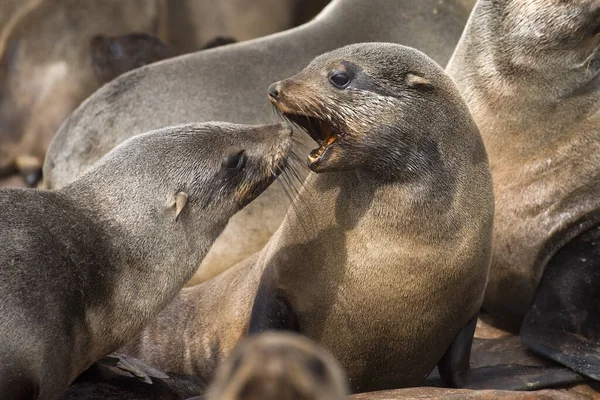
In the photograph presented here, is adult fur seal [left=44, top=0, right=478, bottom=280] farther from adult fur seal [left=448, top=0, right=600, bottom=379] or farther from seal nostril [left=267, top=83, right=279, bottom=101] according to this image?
seal nostril [left=267, top=83, right=279, bottom=101]

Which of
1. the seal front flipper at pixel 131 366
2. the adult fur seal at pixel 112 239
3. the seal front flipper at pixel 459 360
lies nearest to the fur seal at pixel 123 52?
the adult fur seal at pixel 112 239

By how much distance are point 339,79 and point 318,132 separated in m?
0.32

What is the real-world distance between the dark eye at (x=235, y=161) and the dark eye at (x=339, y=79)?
621 millimetres

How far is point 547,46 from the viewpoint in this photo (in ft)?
21.5

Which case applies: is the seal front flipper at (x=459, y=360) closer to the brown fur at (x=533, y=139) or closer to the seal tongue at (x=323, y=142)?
the brown fur at (x=533, y=139)

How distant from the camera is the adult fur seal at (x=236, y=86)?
791 centimetres

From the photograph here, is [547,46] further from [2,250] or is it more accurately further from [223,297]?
[2,250]

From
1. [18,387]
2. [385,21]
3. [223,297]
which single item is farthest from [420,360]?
[385,21]

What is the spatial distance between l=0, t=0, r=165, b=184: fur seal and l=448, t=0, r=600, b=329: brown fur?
205 inches

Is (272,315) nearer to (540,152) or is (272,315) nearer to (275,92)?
(275,92)

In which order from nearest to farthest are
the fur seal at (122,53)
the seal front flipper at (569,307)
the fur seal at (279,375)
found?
the fur seal at (279,375) < the seal front flipper at (569,307) < the fur seal at (122,53)

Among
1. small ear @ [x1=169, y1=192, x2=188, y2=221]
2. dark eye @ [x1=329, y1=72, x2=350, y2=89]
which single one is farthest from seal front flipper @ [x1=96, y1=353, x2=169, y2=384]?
dark eye @ [x1=329, y1=72, x2=350, y2=89]


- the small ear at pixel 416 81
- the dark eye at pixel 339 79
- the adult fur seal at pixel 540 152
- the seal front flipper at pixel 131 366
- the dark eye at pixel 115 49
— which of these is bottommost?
the dark eye at pixel 115 49

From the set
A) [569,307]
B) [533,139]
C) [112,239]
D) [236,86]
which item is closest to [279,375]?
[112,239]
